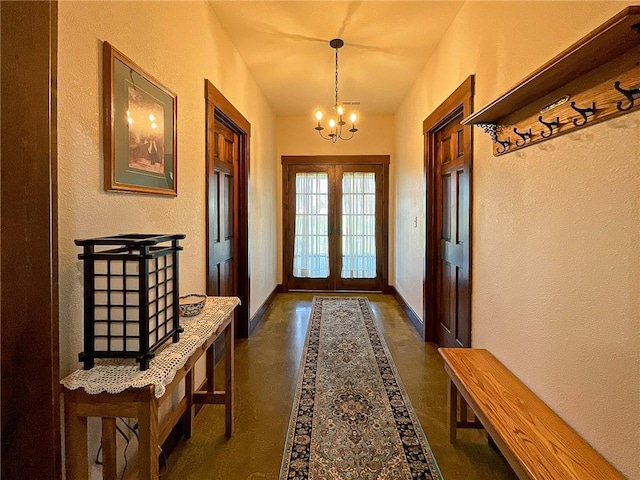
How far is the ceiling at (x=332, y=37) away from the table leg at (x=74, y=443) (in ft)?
8.52

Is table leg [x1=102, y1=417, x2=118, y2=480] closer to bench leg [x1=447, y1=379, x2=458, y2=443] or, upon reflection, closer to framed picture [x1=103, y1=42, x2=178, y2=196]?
framed picture [x1=103, y1=42, x2=178, y2=196]

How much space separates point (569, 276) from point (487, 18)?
1688mm

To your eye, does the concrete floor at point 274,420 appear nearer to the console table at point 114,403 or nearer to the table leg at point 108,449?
the table leg at point 108,449

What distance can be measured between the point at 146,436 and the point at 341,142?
498 cm

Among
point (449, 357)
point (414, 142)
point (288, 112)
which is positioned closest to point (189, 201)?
point (449, 357)

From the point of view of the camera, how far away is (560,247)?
1405 millimetres

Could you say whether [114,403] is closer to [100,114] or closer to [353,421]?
[100,114]

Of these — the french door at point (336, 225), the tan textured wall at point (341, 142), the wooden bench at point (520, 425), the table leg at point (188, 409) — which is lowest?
the table leg at point (188, 409)

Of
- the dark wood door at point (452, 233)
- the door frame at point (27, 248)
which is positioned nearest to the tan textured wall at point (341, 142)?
the dark wood door at point (452, 233)

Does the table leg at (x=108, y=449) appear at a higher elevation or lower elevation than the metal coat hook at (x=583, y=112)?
lower

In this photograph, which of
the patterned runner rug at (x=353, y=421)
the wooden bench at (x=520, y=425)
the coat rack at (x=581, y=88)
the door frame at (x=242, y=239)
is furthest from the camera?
the door frame at (x=242, y=239)

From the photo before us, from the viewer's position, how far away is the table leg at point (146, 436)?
1.07 m

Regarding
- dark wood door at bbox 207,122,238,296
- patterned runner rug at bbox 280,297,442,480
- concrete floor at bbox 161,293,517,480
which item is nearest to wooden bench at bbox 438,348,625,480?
concrete floor at bbox 161,293,517,480

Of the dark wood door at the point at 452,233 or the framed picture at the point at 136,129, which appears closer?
the framed picture at the point at 136,129
